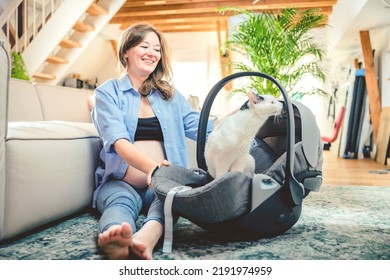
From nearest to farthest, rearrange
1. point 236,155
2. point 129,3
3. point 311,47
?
point 236,155 → point 311,47 → point 129,3

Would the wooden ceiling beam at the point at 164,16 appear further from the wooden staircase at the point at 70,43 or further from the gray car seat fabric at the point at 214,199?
the gray car seat fabric at the point at 214,199

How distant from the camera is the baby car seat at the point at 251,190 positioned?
0.77 metres

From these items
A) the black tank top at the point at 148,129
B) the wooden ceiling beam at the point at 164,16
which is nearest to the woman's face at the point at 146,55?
the black tank top at the point at 148,129

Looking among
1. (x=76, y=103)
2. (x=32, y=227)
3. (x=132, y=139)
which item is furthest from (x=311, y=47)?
(x=32, y=227)

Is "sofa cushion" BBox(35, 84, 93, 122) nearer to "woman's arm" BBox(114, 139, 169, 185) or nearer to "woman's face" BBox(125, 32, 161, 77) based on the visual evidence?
"woman's face" BBox(125, 32, 161, 77)

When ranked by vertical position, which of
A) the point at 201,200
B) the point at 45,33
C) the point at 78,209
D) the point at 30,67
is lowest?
the point at 78,209

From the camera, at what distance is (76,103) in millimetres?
2033

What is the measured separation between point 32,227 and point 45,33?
106 inches

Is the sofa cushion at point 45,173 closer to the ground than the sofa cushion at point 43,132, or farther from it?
closer to the ground

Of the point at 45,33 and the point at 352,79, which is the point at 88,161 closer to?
the point at 45,33

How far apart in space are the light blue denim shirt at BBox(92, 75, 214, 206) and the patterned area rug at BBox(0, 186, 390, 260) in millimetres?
198

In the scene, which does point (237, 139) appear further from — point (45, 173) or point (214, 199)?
point (45, 173)

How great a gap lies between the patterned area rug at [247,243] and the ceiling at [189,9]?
3.29m
